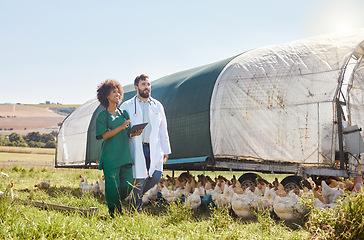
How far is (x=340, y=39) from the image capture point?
31.0ft

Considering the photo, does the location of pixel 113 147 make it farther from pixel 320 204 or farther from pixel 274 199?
pixel 320 204

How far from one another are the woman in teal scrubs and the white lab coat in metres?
0.20

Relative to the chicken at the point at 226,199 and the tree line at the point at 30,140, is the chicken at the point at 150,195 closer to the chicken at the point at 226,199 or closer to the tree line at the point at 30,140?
the chicken at the point at 226,199

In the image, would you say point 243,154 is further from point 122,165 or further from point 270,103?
point 122,165

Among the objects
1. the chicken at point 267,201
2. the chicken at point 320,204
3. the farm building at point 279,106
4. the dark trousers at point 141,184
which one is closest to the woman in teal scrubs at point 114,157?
the dark trousers at point 141,184

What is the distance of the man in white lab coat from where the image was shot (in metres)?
5.37

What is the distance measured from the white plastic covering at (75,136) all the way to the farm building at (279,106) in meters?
5.42

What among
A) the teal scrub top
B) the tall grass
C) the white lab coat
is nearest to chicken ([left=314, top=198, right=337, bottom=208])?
the tall grass

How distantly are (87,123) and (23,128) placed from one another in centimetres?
5523

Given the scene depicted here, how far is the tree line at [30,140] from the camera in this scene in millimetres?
52875

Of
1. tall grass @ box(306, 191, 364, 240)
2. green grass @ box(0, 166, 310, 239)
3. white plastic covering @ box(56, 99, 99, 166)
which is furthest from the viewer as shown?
white plastic covering @ box(56, 99, 99, 166)

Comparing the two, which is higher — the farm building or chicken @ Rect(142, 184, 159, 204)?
the farm building

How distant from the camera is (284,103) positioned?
29.6 ft

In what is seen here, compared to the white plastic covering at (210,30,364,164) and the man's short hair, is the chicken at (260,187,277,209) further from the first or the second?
the man's short hair
